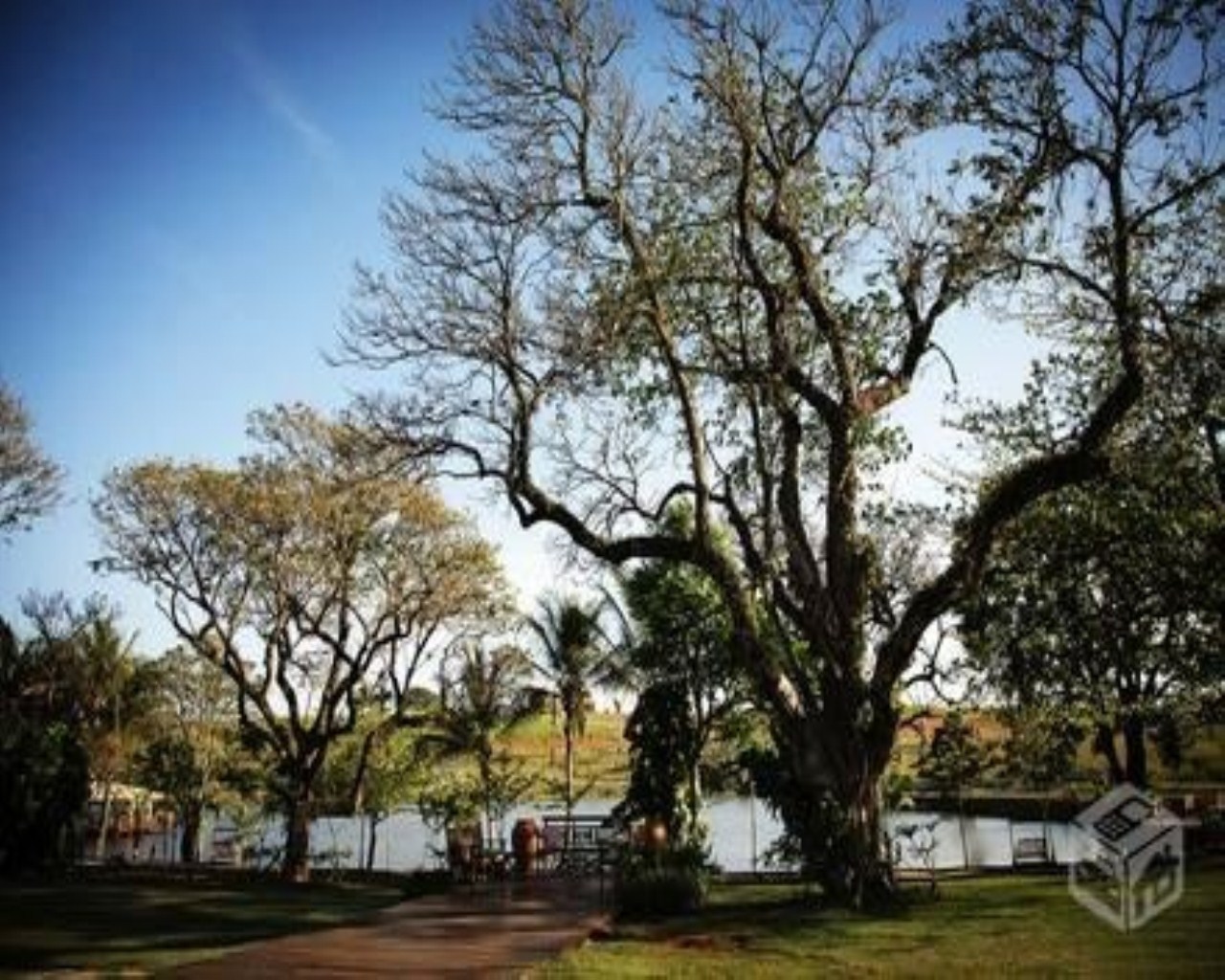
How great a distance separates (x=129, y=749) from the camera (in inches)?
1905

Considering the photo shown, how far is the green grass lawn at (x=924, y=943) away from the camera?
11.8 m

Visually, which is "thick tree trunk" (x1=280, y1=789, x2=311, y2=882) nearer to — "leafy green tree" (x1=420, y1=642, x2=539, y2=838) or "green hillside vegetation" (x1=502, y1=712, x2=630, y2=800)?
"leafy green tree" (x1=420, y1=642, x2=539, y2=838)

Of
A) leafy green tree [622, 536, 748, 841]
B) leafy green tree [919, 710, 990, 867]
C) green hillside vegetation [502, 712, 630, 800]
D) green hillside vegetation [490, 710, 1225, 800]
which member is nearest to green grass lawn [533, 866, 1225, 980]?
leafy green tree [622, 536, 748, 841]

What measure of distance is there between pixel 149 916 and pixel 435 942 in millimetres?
6335

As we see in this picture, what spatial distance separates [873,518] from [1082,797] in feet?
106

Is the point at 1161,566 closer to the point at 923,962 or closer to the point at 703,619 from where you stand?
the point at 703,619

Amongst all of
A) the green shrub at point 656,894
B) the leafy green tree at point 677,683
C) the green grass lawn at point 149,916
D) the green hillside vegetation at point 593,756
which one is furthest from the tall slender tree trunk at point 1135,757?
the green hillside vegetation at point 593,756

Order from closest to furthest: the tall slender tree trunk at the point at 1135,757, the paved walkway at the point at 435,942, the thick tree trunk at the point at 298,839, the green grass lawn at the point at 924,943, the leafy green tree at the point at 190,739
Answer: the paved walkway at the point at 435,942
the green grass lawn at the point at 924,943
the thick tree trunk at the point at 298,839
the tall slender tree trunk at the point at 1135,757
the leafy green tree at the point at 190,739

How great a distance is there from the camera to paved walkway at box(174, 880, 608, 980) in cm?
1113

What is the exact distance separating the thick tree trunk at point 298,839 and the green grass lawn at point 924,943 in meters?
13.6

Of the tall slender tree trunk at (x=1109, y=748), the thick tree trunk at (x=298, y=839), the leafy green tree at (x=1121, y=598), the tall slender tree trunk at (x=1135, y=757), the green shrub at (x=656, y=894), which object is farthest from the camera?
the tall slender tree trunk at (x=1109, y=748)

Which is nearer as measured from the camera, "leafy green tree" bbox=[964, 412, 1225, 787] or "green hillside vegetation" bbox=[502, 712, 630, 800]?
"leafy green tree" bbox=[964, 412, 1225, 787]

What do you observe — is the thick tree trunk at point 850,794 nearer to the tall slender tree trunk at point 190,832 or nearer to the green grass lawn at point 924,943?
the green grass lawn at point 924,943

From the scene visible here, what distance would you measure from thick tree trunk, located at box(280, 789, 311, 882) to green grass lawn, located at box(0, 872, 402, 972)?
1983 mm
